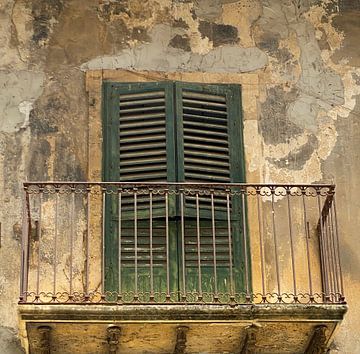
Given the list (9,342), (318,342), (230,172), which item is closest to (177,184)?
(230,172)

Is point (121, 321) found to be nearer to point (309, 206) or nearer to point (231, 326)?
point (231, 326)

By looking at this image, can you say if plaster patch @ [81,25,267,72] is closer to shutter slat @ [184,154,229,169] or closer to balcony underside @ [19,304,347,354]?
shutter slat @ [184,154,229,169]

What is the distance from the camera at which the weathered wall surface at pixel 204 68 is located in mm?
13227

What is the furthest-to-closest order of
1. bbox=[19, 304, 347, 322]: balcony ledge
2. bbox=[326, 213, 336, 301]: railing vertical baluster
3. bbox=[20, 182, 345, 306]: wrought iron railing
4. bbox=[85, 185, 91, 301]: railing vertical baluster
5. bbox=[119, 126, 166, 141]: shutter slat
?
bbox=[119, 126, 166, 141]: shutter slat, bbox=[326, 213, 336, 301]: railing vertical baluster, bbox=[20, 182, 345, 306]: wrought iron railing, bbox=[85, 185, 91, 301]: railing vertical baluster, bbox=[19, 304, 347, 322]: balcony ledge

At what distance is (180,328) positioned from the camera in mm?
11750

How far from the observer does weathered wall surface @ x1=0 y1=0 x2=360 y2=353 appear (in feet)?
43.4

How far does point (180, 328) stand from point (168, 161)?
198cm

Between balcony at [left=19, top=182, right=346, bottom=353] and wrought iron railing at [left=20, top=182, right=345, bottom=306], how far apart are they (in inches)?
0.5

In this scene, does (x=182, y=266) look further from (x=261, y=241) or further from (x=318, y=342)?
(x=318, y=342)

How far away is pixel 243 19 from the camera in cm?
1400

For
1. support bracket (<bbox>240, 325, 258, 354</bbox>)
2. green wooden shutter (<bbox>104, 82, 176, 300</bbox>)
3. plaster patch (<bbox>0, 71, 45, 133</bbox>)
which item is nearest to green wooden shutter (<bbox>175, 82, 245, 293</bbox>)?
green wooden shutter (<bbox>104, 82, 176, 300</bbox>)

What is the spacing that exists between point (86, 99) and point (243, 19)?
1.91 m

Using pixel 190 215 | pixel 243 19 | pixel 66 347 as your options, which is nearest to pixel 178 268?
pixel 190 215

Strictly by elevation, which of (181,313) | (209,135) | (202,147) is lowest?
(181,313)
